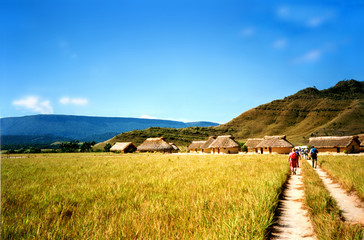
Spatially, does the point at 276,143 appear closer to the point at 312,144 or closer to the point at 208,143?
the point at 312,144

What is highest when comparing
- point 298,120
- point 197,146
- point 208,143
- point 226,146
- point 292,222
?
point 298,120

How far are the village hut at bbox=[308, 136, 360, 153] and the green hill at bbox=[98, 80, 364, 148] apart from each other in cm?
3998

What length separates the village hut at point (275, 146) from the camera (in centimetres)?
4041

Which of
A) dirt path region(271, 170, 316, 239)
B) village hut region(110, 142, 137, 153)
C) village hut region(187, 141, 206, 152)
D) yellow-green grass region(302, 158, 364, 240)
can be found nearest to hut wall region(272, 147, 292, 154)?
village hut region(187, 141, 206, 152)

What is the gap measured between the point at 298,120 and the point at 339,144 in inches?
3482

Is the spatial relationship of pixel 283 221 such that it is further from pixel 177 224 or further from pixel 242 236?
pixel 177 224

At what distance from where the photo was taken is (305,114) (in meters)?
121

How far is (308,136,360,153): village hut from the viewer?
38656mm

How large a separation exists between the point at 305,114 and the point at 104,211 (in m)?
143

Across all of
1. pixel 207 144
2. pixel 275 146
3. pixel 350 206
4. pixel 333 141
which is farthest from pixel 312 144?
pixel 350 206

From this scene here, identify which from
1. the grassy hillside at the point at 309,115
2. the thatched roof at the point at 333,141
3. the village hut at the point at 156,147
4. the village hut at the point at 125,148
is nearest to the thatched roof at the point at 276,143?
the thatched roof at the point at 333,141

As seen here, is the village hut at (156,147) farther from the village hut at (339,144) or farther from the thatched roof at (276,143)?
the village hut at (339,144)

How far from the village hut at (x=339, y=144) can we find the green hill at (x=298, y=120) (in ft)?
131

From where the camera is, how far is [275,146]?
134ft
